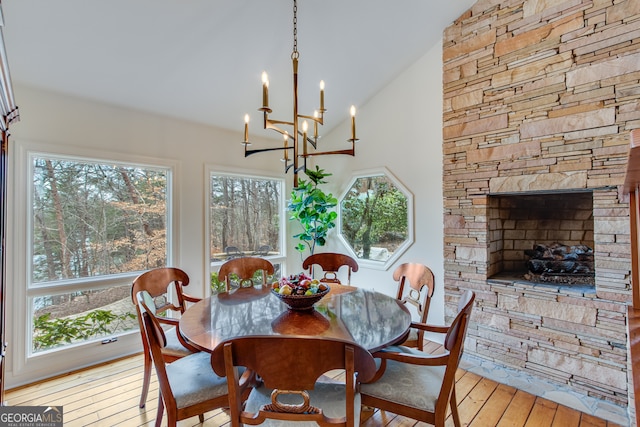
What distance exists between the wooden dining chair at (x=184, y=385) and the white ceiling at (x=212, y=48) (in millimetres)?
2028

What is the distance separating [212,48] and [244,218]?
203 centimetres

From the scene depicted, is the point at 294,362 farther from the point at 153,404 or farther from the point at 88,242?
the point at 88,242

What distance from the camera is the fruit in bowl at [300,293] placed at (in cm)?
193

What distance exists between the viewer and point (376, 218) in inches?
156

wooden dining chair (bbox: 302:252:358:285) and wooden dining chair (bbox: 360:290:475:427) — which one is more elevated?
wooden dining chair (bbox: 302:252:358:285)

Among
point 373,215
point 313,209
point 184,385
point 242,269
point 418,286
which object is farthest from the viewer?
point 373,215

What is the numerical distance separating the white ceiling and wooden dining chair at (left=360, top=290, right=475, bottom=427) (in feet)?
8.59

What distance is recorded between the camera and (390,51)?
10.8ft

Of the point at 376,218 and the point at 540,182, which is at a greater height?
the point at 540,182

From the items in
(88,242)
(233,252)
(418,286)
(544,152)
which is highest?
(544,152)

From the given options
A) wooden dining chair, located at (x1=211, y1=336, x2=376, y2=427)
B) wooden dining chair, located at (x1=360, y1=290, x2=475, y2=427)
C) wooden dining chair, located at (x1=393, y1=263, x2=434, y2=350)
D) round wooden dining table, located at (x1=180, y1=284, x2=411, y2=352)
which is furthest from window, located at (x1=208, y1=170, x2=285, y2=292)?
wooden dining chair, located at (x1=211, y1=336, x2=376, y2=427)

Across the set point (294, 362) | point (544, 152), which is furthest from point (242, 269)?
point (544, 152)

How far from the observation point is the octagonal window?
12.0 ft

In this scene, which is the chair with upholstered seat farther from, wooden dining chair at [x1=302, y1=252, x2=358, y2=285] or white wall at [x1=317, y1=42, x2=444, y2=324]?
white wall at [x1=317, y1=42, x2=444, y2=324]
